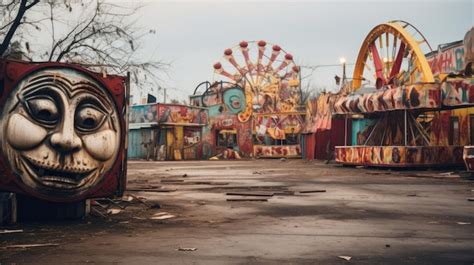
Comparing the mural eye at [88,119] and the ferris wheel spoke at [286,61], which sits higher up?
the ferris wheel spoke at [286,61]

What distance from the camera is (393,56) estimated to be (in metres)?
28.5

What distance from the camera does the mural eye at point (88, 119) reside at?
316 inches

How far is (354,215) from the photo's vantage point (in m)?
9.07

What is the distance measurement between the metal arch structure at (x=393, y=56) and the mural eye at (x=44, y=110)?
20237mm

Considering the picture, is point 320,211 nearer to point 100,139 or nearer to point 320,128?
point 100,139

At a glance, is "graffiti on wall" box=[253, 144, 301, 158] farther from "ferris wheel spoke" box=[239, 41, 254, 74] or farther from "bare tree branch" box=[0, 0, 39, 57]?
"bare tree branch" box=[0, 0, 39, 57]

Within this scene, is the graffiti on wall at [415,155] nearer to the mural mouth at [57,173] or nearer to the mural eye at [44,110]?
the mural mouth at [57,173]

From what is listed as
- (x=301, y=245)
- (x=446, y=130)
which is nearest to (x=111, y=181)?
(x=301, y=245)

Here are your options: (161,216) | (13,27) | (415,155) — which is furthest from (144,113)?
(161,216)

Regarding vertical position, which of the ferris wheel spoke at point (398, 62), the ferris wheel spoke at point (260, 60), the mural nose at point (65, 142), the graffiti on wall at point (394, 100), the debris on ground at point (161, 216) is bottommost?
the debris on ground at point (161, 216)

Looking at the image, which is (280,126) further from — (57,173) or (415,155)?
(57,173)

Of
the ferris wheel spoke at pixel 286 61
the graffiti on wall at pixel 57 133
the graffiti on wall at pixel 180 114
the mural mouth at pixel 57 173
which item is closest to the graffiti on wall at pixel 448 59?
the graffiti on wall at pixel 180 114

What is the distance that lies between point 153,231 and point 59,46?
8241mm

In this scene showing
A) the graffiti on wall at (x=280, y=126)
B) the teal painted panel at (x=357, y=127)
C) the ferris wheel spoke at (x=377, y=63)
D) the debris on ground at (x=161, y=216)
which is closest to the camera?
the debris on ground at (x=161, y=216)
